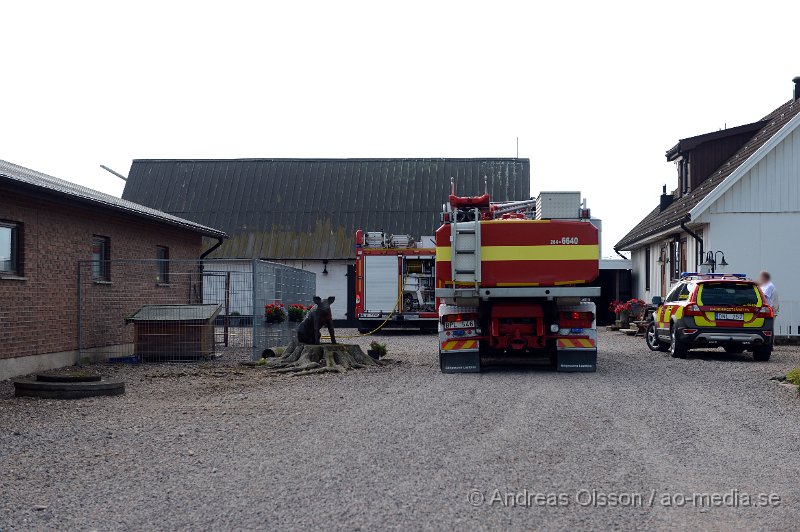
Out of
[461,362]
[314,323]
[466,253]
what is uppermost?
[466,253]

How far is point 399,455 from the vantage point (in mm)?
8516

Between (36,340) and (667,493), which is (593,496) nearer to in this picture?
(667,493)

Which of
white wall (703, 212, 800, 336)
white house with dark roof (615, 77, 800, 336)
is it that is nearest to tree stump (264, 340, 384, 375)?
white house with dark roof (615, 77, 800, 336)

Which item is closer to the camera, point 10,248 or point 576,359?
point 10,248

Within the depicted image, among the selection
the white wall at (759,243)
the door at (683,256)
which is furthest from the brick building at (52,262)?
the door at (683,256)

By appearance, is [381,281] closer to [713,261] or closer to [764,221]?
[713,261]

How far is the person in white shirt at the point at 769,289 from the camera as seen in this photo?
22.6 meters

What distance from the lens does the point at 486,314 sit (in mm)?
17469

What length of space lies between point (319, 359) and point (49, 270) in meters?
5.12

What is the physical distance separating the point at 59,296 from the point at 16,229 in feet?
5.95

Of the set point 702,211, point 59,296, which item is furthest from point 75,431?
point 702,211

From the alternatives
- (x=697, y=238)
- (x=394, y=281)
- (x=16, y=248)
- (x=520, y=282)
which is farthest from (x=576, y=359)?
(x=394, y=281)

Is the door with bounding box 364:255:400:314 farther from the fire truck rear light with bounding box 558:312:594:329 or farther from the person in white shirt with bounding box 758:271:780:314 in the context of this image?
the fire truck rear light with bounding box 558:312:594:329

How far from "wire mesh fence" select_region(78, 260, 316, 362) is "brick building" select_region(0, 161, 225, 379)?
0.06 metres
